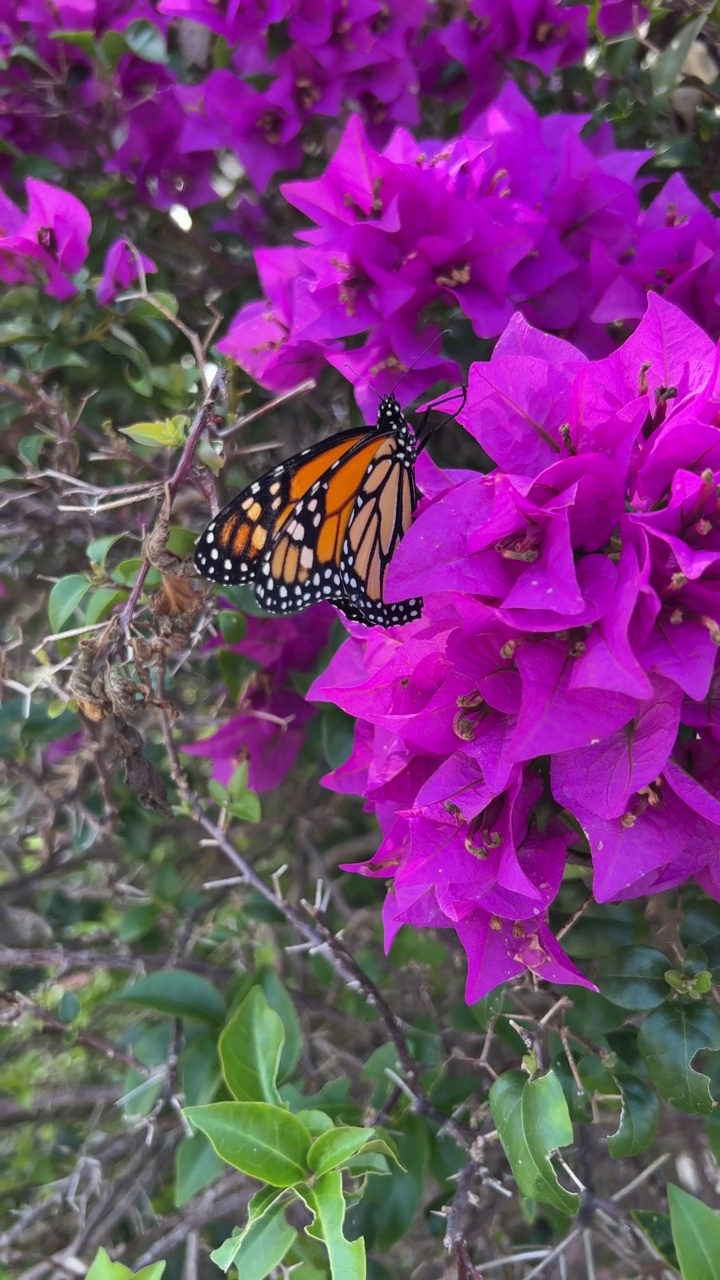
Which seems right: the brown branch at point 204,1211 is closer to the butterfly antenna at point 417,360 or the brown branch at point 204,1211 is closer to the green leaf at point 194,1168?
the green leaf at point 194,1168


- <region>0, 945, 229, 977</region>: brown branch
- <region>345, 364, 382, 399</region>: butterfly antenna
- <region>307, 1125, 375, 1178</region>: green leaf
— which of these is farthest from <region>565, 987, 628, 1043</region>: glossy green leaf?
<region>345, 364, 382, 399</region>: butterfly antenna

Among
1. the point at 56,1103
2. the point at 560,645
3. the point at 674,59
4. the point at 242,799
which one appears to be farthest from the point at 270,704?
the point at 674,59

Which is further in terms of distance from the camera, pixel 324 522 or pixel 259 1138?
pixel 324 522

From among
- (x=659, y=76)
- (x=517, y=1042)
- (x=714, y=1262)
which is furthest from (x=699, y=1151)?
(x=659, y=76)

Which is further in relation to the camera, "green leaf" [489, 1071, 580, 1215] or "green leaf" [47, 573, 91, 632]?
"green leaf" [47, 573, 91, 632]

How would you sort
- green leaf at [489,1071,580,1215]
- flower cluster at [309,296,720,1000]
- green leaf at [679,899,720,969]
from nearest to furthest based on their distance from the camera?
flower cluster at [309,296,720,1000] → green leaf at [489,1071,580,1215] → green leaf at [679,899,720,969]

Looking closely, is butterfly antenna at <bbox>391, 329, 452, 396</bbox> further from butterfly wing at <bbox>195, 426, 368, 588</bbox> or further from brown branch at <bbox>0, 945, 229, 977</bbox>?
brown branch at <bbox>0, 945, 229, 977</bbox>

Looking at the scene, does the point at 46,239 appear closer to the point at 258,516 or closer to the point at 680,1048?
the point at 258,516
